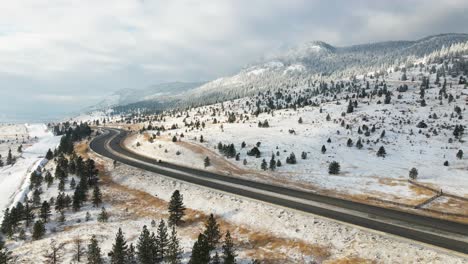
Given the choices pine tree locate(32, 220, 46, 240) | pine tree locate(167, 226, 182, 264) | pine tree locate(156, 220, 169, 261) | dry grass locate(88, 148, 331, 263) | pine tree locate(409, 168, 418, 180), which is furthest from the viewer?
pine tree locate(409, 168, 418, 180)

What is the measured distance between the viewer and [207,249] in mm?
33531

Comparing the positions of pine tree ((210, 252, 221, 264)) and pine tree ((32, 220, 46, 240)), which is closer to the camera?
pine tree ((210, 252, 221, 264))

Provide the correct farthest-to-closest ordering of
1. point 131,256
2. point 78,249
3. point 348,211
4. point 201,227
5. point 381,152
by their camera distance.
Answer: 1. point 381,152
2. point 201,227
3. point 348,211
4. point 78,249
5. point 131,256

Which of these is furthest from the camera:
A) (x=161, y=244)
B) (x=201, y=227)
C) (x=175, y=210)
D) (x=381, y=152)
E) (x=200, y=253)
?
(x=381, y=152)

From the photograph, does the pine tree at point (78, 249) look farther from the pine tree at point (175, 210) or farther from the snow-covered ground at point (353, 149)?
the snow-covered ground at point (353, 149)

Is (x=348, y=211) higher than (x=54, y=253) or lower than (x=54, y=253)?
higher

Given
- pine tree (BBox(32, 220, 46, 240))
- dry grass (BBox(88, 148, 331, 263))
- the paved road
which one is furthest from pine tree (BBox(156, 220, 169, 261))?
pine tree (BBox(32, 220, 46, 240))

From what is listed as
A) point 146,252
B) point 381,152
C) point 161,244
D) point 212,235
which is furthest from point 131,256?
point 381,152

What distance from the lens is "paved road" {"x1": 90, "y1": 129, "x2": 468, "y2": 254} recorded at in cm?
3566

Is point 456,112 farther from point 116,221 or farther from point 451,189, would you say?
point 116,221

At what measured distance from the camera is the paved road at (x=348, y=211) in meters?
35.7

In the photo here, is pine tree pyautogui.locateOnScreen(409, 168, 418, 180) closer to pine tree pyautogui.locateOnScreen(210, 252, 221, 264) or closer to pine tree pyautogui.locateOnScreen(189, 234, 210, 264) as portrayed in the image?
pine tree pyautogui.locateOnScreen(210, 252, 221, 264)

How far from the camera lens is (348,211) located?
4403 centimetres

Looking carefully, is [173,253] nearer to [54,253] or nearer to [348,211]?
[54,253]
